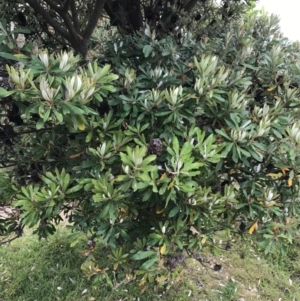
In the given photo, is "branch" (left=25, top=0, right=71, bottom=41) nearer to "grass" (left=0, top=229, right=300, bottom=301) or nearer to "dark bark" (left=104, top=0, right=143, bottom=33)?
"dark bark" (left=104, top=0, right=143, bottom=33)

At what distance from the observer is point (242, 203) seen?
1819mm

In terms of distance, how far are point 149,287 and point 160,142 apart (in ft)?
5.83

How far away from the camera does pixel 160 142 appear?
5.01 feet

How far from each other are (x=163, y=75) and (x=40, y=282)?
2021mm

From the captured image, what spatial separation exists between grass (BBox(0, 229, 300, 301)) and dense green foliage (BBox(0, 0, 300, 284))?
890mm

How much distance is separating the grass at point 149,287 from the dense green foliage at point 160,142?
89 centimetres

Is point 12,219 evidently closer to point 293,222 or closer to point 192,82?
point 192,82

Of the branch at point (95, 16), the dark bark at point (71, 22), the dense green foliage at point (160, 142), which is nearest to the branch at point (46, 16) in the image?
the dark bark at point (71, 22)

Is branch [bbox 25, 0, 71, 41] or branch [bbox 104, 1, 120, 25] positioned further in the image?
branch [bbox 104, 1, 120, 25]

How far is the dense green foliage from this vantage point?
1423 millimetres

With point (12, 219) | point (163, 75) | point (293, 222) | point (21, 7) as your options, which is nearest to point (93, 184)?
point (163, 75)

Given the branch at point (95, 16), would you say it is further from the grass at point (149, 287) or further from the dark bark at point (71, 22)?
the grass at point (149, 287)

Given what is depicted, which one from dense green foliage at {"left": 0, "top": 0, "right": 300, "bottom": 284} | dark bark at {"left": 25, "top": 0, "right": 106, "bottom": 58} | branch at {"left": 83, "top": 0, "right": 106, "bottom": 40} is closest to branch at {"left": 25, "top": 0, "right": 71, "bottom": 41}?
dark bark at {"left": 25, "top": 0, "right": 106, "bottom": 58}

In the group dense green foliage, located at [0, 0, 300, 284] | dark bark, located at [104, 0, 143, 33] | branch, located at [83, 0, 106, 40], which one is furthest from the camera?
dark bark, located at [104, 0, 143, 33]
